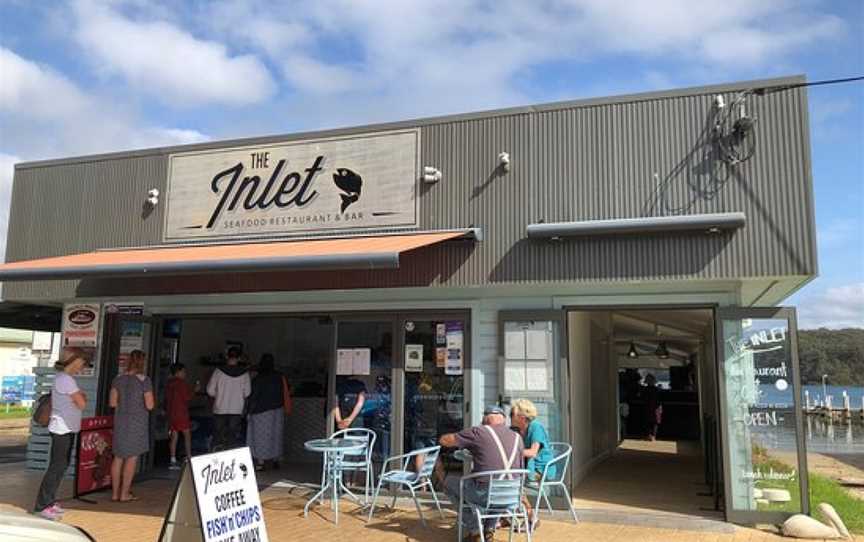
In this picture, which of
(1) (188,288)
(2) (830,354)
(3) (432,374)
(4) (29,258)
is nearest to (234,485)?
(3) (432,374)

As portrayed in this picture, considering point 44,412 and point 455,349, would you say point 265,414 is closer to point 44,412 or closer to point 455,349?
point 44,412

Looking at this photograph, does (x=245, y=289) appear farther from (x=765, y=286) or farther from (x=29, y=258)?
(x=765, y=286)

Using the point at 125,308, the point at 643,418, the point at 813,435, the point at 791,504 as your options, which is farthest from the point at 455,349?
the point at 813,435

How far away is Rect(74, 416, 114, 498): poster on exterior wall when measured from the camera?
7.71 metres

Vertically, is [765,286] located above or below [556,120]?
below

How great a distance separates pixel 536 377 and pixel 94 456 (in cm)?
492

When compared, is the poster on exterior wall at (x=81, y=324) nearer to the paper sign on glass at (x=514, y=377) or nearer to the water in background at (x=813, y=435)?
the paper sign on glass at (x=514, y=377)

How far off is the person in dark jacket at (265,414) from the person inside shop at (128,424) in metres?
1.81

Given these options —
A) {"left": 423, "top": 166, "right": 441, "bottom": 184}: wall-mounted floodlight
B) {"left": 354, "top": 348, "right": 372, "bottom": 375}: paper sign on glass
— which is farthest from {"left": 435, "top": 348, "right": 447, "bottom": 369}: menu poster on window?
{"left": 423, "top": 166, "right": 441, "bottom": 184}: wall-mounted floodlight

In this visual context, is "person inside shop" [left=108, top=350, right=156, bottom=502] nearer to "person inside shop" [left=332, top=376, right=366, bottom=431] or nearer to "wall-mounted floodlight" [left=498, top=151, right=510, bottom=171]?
"person inside shop" [left=332, top=376, right=366, bottom=431]

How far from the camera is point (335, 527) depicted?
653 centimetres

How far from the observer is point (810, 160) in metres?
6.55

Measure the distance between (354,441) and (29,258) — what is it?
527 cm

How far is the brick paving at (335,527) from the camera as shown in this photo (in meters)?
6.21
